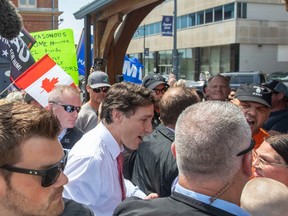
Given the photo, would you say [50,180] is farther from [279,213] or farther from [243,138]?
[279,213]

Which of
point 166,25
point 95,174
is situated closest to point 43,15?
point 166,25

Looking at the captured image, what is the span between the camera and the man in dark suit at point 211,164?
5.31ft

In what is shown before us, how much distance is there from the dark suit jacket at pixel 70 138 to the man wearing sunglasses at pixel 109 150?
1107 millimetres

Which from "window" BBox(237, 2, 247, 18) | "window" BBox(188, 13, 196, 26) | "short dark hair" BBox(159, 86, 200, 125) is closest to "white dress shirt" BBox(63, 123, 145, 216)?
"short dark hair" BBox(159, 86, 200, 125)

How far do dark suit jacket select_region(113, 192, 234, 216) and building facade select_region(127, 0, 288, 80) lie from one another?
3327 cm

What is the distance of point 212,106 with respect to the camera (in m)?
1.72

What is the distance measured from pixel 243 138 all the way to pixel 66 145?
251cm

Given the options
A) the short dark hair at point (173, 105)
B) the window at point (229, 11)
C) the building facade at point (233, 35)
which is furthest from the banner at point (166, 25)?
the short dark hair at point (173, 105)

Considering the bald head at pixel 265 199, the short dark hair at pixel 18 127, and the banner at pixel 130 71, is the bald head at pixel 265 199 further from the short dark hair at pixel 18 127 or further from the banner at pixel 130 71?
the banner at pixel 130 71

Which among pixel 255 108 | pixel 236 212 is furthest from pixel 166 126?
pixel 236 212

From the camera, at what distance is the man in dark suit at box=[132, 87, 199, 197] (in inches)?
106

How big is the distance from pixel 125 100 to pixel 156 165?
50cm

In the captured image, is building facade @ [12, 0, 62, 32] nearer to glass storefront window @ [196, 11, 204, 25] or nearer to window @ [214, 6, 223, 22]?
glass storefront window @ [196, 11, 204, 25]

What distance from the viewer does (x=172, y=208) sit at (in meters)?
1.63
